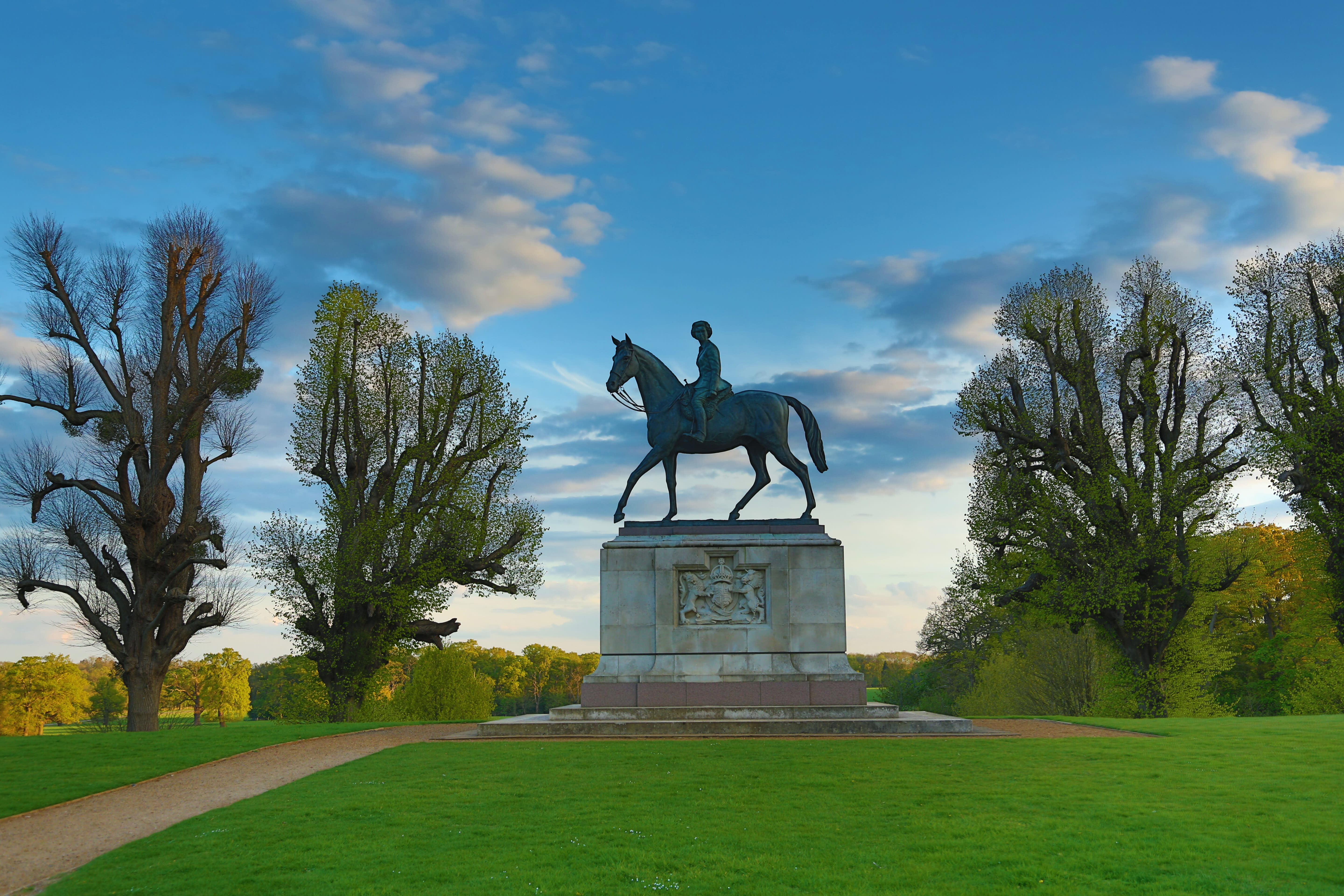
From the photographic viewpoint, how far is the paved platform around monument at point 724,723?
1747 cm

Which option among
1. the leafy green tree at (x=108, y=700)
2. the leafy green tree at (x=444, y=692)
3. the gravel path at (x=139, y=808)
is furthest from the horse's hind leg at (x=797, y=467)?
the leafy green tree at (x=108, y=700)

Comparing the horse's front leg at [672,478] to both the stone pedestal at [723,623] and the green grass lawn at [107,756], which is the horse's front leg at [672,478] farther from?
the green grass lawn at [107,756]

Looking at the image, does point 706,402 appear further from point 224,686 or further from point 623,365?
point 224,686

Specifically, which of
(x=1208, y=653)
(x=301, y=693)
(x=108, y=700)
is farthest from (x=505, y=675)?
(x=1208, y=653)

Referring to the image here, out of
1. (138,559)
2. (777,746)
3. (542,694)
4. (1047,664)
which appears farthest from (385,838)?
(542,694)

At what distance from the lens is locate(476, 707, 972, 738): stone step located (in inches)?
686

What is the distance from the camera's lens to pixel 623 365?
20.7m

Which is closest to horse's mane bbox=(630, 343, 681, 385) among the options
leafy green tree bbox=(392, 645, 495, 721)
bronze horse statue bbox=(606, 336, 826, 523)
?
bronze horse statue bbox=(606, 336, 826, 523)

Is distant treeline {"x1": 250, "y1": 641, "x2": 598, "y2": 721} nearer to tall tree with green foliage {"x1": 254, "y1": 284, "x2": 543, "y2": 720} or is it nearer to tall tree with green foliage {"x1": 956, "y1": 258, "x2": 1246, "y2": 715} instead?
tall tree with green foliage {"x1": 254, "y1": 284, "x2": 543, "y2": 720}

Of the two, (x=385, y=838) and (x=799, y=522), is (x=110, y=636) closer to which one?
(x=799, y=522)

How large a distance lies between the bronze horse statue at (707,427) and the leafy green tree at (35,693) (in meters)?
41.5

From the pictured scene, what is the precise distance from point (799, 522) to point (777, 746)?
6.21 metres

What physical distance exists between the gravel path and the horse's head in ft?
26.2

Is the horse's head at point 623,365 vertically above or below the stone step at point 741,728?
above
